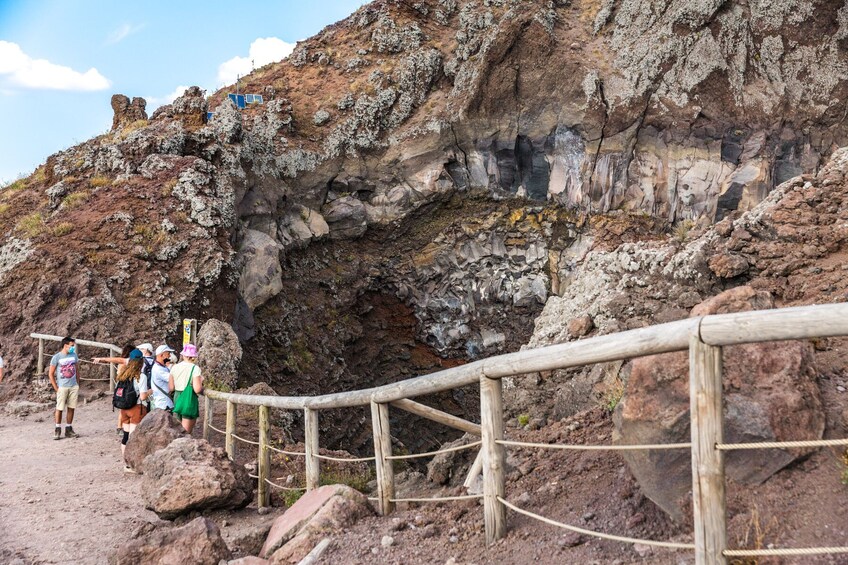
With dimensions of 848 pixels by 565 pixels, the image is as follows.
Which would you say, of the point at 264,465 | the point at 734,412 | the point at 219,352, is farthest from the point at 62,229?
the point at 734,412

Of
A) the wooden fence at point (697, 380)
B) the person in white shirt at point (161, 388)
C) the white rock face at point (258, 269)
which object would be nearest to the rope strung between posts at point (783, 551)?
the wooden fence at point (697, 380)

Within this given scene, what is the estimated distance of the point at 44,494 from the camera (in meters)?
7.61

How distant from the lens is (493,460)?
4055 mm

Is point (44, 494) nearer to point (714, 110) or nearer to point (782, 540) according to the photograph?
point (782, 540)

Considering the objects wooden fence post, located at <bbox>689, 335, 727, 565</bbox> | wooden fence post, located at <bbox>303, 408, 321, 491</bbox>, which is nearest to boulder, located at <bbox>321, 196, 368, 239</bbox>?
wooden fence post, located at <bbox>303, 408, 321, 491</bbox>

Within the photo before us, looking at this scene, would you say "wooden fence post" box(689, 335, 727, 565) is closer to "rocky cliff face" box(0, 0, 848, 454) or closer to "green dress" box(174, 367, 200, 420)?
"green dress" box(174, 367, 200, 420)

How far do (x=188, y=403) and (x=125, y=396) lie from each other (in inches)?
40.6

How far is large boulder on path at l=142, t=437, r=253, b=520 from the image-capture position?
6.07 metres

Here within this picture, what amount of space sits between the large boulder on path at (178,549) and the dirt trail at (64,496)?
1.32 m

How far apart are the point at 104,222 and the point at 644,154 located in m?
19.4

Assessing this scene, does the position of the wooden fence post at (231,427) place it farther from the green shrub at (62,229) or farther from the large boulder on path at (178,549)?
the green shrub at (62,229)

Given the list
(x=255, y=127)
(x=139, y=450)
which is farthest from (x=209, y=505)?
→ (x=255, y=127)

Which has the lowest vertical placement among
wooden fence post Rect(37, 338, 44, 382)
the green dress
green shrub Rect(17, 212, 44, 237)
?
the green dress

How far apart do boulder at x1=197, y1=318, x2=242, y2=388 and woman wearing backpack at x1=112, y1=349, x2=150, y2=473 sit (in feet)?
9.80
